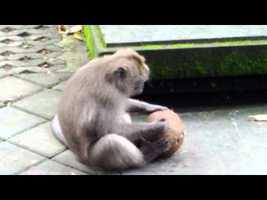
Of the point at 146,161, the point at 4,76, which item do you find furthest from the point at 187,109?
the point at 4,76

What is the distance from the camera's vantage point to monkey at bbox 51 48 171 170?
5434 mm

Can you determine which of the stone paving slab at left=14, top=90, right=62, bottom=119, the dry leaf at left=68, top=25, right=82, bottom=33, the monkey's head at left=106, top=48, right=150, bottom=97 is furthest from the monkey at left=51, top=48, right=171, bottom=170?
the dry leaf at left=68, top=25, right=82, bottom=33

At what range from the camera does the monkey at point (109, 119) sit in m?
5.43

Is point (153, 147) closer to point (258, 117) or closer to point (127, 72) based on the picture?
point (127, 72)

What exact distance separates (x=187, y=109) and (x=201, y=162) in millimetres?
985

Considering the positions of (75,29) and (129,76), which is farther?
(75,29)

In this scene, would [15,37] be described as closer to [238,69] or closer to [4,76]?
[4,76]

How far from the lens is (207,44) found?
6.55 m

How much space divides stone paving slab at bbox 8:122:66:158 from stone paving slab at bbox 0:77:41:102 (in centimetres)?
72

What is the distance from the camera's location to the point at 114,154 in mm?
5469

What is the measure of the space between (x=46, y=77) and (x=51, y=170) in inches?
76.4

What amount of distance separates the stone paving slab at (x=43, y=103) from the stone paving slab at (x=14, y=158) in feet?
2.21

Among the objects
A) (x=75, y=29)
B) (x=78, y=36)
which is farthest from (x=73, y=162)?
(x=75, y=29)

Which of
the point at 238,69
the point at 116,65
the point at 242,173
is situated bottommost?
the point at 242,173
